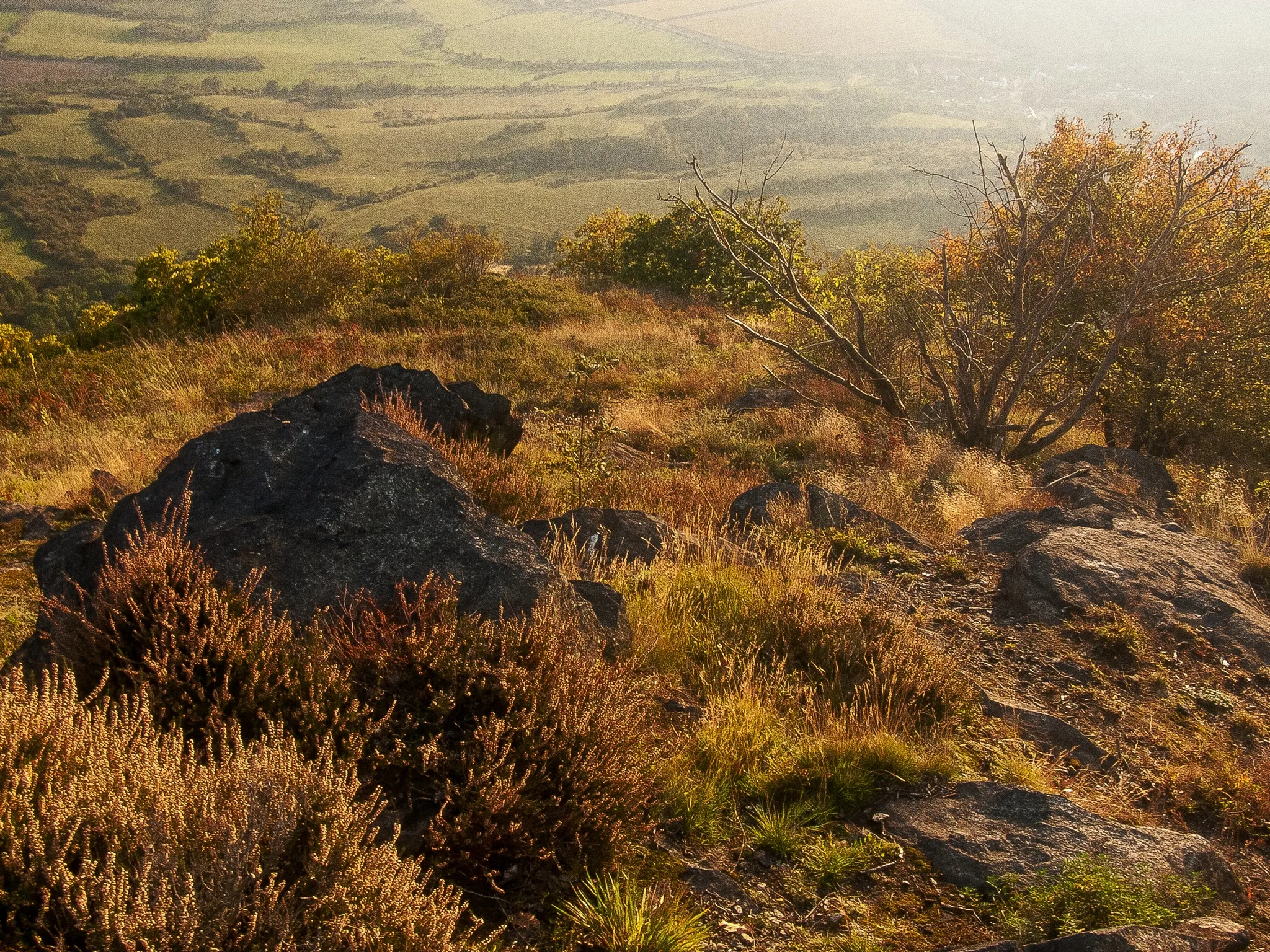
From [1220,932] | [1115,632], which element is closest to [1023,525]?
[1115,632]

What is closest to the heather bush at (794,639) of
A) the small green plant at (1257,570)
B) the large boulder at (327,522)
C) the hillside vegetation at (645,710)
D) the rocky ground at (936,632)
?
the hillside vegetation at (645,710)

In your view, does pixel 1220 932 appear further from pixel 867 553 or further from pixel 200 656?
pixel 200 656

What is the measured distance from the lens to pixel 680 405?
40.1 ft

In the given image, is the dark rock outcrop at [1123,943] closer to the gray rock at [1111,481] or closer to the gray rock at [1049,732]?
the gray rock at [1049,732]

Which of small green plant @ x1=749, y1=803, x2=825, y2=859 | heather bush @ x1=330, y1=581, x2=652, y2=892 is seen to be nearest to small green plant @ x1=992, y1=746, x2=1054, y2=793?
small green plant @ x1=749, y1=803, x2=825, y2=859

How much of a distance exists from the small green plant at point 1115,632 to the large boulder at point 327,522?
11.8ft

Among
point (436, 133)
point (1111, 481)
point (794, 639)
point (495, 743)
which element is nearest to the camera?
point (495, 743)

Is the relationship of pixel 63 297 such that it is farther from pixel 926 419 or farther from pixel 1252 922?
pixel 1252 922

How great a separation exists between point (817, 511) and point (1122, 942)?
13.9 feet

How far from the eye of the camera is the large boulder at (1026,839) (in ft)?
10.2

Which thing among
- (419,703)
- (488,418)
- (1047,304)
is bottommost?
(419,703)

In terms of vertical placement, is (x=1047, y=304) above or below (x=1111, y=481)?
above

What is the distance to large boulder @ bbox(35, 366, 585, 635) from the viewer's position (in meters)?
3.53

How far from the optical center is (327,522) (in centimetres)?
368
